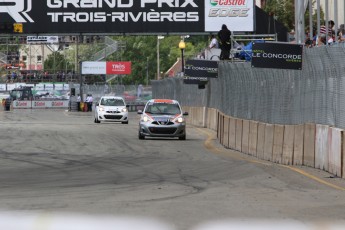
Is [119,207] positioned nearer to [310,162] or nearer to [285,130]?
[310,162]

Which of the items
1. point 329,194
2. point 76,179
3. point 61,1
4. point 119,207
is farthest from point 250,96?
point 61,1

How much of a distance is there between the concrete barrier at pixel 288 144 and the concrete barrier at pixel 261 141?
1.80 meters

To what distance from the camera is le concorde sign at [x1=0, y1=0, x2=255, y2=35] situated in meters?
48.1

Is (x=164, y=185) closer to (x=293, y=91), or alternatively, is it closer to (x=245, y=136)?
(x=293, y=91)

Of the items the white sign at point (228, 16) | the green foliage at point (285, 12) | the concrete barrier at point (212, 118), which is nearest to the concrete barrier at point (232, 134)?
the concrete barrier at point (212, 118)

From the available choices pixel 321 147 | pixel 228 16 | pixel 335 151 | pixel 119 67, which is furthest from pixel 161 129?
pixel 119 67

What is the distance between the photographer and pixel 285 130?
813 inches

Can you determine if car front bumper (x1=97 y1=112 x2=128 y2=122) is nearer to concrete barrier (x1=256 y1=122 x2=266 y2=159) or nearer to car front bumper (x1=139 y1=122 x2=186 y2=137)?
car front bumper (x1=139 y1=122 x2=186 y2=137)

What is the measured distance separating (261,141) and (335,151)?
566 cm

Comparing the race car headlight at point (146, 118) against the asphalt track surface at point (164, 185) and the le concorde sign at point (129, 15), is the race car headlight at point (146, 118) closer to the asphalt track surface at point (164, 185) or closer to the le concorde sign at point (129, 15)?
the asphalt track surface at point (164, 185)

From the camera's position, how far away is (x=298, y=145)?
1975 centimetres

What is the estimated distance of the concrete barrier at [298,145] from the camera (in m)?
19.5

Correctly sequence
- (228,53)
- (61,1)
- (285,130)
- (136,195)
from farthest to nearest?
(61,1) < (228,53) < (285,130) < (136,195)

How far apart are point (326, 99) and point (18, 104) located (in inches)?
2952
